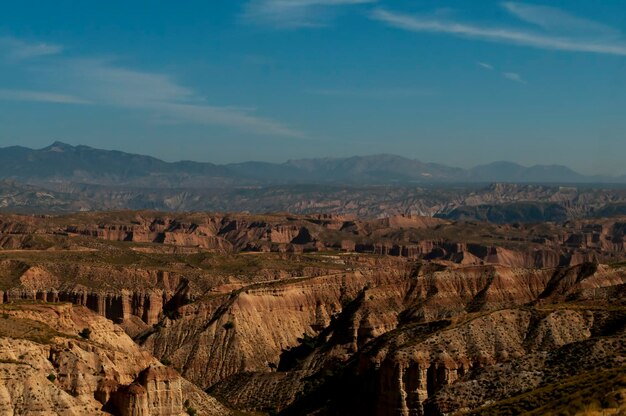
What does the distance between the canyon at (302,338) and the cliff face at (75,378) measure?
5.4 inches

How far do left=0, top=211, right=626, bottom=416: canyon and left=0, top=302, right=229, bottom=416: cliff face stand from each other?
0.14m

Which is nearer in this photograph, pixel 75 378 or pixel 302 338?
pixel 75 378

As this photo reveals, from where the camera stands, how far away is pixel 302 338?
486 feet

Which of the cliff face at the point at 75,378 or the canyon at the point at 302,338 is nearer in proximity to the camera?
the cliff face at the point at 75,378

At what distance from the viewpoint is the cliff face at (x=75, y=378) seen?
250 feet

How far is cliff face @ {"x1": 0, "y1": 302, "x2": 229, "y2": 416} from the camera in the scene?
3002 inches

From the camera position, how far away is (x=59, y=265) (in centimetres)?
17075

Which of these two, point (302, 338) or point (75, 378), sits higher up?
point (75, 378)

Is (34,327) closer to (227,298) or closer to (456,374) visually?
(456,374)

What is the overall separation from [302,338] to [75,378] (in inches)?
2703

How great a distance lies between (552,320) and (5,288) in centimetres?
Answer: 8807

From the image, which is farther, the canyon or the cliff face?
the canyon

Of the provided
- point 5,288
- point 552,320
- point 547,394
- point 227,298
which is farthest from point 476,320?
point 5,288

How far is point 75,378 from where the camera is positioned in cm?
8181
